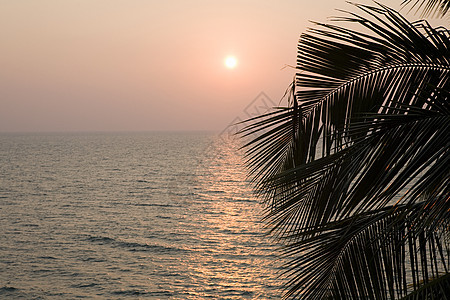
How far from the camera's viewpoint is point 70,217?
48.8 metres

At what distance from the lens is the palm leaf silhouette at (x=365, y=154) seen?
8.78 ft

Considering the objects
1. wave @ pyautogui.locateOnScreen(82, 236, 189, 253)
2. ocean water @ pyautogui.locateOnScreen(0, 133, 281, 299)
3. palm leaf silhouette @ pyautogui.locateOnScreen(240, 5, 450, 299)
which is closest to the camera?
palm leaf silhouette @ pyautogui.locateOnScreen(240, 5, 450, 299)

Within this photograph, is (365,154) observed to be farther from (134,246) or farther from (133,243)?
(133,243)

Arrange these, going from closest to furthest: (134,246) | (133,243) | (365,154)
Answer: (365,154)
(134,246)
(133,243)

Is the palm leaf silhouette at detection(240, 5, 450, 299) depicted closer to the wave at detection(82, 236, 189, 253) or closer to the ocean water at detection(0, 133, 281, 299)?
the ocean water at detection(0, 133, 281, 299)

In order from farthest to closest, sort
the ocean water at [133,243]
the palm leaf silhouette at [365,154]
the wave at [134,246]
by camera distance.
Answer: the wave at [134,246]
the ocean water at [133,243]
the palm leaf silhouette at [365,154]

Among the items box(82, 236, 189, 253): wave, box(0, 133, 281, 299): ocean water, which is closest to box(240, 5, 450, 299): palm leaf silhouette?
box(0, 133, 281, 299): ocean water

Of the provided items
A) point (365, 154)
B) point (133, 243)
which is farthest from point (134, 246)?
point (365, 154)

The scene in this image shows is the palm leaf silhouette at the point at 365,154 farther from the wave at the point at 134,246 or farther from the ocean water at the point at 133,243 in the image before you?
the wave at the point at 134,246

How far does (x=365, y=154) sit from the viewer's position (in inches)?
113

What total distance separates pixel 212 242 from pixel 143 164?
7256 centimetres

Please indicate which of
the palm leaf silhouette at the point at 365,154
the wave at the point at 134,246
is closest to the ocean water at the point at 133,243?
the wave at the point at 134,246

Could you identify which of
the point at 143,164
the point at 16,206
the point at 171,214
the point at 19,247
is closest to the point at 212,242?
the point at 171,214

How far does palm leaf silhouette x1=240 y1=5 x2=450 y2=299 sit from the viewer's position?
2676 mm
